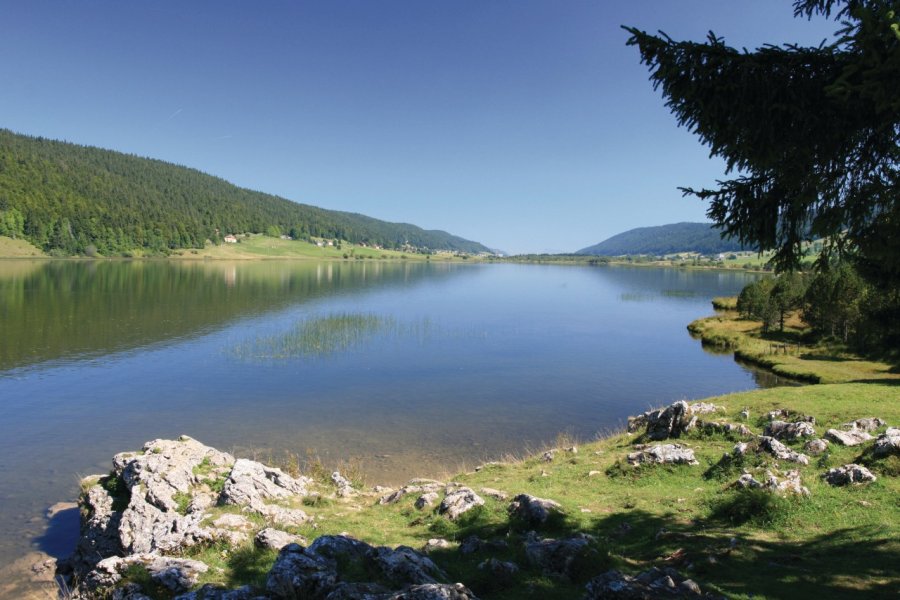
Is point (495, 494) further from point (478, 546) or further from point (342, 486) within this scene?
point (342, 486)

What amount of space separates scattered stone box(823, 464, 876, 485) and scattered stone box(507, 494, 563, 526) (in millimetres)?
7818

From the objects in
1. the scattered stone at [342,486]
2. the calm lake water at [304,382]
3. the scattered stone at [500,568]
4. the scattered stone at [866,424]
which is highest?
the scattered stone at [866,424]

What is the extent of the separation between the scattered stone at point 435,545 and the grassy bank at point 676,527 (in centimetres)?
18

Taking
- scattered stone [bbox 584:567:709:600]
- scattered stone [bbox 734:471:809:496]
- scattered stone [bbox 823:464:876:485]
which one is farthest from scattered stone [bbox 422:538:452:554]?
scattered stone [bbox 823:464:876:485]

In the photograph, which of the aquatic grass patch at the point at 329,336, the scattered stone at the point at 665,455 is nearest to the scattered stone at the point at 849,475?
the scattered stone at the point at 665,455

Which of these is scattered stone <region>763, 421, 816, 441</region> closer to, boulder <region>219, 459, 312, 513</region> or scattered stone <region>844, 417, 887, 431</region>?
scattered stone <region>844, 417, 887, 431</region>

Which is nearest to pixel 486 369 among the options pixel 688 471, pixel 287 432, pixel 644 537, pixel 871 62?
pixel 287 432

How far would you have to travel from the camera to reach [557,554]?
968 centimetres

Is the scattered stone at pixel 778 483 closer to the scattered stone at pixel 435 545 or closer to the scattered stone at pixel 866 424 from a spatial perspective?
the scattered stone at pixel 866 424

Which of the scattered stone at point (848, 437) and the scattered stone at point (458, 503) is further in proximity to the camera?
the scattered stone at point (848, 437)

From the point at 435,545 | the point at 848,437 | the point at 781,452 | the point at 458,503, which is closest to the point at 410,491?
the point at 458,503

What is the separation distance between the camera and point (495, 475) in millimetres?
20359

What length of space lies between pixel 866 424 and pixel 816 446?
397cm

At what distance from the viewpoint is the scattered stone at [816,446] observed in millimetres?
16500
